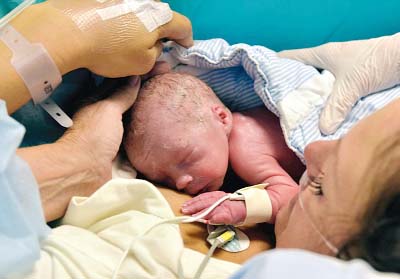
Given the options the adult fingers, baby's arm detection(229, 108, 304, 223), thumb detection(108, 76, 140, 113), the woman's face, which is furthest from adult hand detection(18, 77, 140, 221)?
the woman's face

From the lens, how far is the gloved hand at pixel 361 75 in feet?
3.54

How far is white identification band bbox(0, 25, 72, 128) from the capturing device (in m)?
0.90

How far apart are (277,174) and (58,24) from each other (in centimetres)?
48

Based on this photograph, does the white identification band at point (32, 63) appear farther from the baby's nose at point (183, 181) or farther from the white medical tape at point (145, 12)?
the baby's nose at point (183, 181)

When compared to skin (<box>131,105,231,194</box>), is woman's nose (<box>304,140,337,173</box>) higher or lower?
higher

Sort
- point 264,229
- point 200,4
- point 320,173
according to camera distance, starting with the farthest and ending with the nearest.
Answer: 1. point 200,4
2. point 264,229
3. point 320,173

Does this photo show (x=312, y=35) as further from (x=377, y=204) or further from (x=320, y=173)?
(x=377, y=204)

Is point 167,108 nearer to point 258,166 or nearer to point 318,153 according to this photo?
point 258,166

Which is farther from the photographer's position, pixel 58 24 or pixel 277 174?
pixel 277 174

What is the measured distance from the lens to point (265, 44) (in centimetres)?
139

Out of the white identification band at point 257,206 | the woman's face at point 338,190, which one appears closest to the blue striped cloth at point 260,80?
the white identification band at point 257,206

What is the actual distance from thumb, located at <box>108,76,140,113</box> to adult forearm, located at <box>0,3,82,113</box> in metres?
0.13

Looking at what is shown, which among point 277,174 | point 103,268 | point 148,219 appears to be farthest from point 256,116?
point 103,268

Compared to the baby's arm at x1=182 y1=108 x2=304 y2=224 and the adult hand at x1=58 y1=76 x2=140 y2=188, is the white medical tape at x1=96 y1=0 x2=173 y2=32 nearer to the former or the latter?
the adult hand at x1=58 y1=76 x2=140 y2=188
